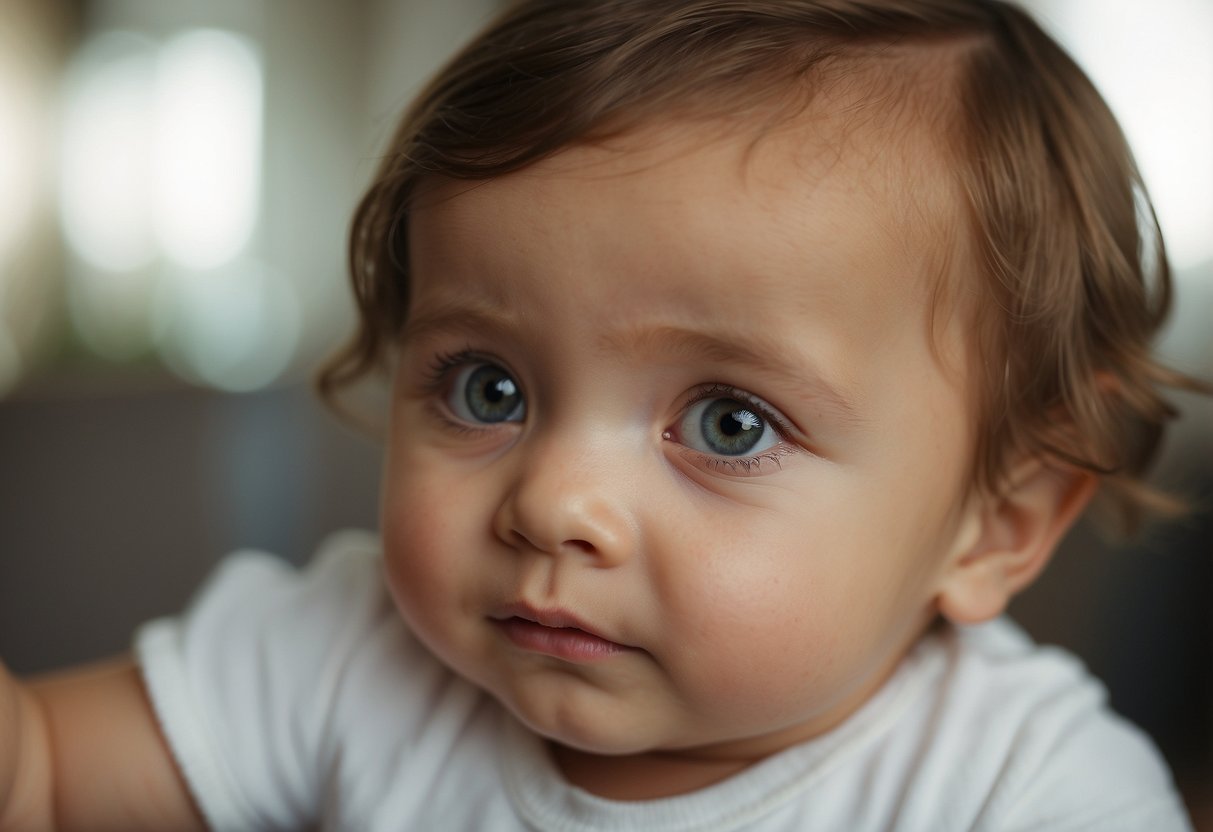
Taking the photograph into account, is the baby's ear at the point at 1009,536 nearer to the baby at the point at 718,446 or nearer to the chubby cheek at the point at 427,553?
the baby at the point at 718,446

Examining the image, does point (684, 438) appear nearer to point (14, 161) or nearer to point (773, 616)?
point (773, 616)

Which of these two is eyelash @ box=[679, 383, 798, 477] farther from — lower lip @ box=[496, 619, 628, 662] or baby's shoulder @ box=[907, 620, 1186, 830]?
baby's shoulder @ box=[907, 620, 1186, 830]

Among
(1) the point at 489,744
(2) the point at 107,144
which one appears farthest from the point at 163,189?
(1) the point at 489,744

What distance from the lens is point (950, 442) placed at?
0.68 meters

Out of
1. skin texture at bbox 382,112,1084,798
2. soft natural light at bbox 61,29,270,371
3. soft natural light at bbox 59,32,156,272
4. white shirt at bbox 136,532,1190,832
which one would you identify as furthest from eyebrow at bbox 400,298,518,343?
soft natural light at bbox 59,32,156,272

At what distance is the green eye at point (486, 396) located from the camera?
69 centimetres

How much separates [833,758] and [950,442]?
22 centimetres

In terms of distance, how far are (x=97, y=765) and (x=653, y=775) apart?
391 millimetres

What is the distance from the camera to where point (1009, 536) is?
0.76m

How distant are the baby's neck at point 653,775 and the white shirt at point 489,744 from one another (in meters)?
0.02

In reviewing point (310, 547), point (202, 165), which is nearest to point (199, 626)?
point (310, 547)

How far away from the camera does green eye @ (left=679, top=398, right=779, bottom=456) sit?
65 cm

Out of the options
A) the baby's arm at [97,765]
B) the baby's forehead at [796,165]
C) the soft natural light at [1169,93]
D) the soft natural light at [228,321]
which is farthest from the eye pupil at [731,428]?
the soft natural light at [228,321]

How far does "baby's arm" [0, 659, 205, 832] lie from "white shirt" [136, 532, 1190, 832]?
2cm
